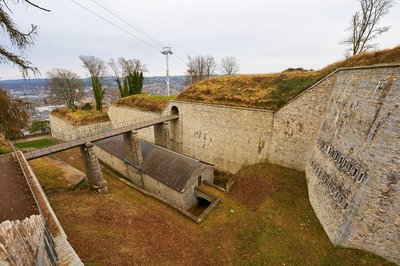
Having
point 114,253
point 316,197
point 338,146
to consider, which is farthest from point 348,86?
point 114,253

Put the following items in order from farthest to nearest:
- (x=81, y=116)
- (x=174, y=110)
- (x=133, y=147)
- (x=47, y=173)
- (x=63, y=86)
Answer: (x=63, y=86), (x=81, y=116), (x=174, y=110), (x=133, y=147), (x=47, y=173)

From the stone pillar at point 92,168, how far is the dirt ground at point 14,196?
4459mm

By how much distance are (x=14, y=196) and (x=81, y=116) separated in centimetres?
2874

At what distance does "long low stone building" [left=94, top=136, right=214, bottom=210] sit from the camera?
14.8m

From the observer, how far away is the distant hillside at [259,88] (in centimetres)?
1562

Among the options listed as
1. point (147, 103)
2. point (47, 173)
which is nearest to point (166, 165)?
point (47, 173)

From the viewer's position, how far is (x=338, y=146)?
1069cm

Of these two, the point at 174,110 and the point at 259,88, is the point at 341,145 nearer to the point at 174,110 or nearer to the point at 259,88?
the point at 259,88

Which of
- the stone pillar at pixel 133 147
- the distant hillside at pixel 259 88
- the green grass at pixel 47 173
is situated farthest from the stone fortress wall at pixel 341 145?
the green grass at pixel 47 173

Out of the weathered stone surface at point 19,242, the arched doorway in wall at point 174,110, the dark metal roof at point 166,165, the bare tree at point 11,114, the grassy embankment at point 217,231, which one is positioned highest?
the bare tree at point 11,114

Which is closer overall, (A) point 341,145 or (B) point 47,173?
(A) point 341,145

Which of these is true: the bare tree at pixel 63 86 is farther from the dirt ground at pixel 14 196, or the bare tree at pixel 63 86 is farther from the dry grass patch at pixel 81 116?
the dirt ground at pixel 14 196

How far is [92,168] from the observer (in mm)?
15156

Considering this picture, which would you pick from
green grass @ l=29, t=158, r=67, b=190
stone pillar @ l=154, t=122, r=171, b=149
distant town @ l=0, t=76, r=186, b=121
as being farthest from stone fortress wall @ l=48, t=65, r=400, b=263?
green grass @ l=29, t=158, r=67, b=190
